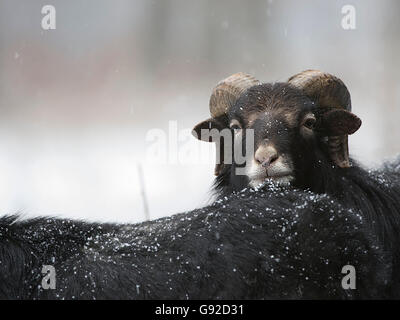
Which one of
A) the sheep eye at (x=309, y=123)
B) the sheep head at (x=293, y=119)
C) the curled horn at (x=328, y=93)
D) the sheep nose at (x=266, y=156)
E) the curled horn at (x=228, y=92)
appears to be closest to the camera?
the sheep nose at (x=266, y=156)

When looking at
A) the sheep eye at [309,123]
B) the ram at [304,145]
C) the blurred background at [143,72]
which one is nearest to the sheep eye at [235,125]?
the ram at [304,145]

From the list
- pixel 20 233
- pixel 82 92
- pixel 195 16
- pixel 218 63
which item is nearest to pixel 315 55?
pixel 218 63

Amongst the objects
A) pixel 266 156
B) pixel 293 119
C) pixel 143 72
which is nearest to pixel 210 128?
pixel 293 119

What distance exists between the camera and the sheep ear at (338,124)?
28.0 feet

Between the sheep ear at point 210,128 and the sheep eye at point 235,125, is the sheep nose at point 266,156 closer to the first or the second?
the sheep eye at point 235,125

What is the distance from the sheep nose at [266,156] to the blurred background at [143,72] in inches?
327

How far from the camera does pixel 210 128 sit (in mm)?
9258

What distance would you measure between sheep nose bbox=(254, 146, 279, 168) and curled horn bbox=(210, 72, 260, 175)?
50.4 inches

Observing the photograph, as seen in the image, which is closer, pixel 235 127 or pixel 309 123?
pixel 309 123

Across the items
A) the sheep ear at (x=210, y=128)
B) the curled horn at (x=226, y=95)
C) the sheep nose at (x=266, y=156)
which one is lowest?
the sheep nose at (x=266, y=156)

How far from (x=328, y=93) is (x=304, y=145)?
779mm

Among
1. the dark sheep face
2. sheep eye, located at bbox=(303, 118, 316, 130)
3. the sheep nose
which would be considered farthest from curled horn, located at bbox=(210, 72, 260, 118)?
the sheep nose

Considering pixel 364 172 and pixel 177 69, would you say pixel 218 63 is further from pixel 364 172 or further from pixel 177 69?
pixel 364 172

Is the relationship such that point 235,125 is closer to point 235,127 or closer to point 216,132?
point 235,127
